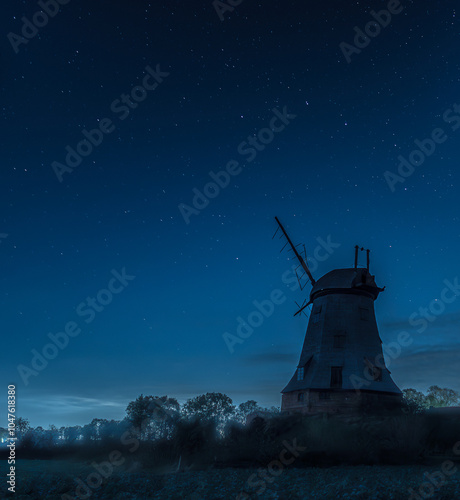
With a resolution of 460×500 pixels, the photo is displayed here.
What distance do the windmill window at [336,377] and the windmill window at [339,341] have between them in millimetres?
1942

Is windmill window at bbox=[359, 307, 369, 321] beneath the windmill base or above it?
above

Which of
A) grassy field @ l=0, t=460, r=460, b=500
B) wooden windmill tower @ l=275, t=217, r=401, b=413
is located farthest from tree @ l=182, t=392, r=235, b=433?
grassy field @ l=0, t=460, r=460, b=500

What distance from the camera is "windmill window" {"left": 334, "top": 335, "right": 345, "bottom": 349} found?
38.6 meters

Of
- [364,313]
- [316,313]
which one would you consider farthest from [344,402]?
[316,313]

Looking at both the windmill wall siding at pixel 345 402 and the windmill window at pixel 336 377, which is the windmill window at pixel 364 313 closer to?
the windmill window at pixel 336 377

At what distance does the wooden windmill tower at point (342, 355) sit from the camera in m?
36.2

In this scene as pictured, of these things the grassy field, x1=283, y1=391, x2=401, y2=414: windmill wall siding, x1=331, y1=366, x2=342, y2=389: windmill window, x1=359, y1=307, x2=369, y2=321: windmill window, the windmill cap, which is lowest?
the grassy field

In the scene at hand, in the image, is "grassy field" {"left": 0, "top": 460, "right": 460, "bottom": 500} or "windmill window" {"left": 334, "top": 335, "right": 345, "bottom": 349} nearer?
"grassy field" {"left": 0, "top": 460, "right": 460, "bottom": 500}

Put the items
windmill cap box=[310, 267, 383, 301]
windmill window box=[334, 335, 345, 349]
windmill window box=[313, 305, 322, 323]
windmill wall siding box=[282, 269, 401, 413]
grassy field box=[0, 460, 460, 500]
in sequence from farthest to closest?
windmill window box=[313, 305, 322, 323]
windmill cap box=[310, 267, 383, 301]
windmill window box=[334, 335, 345, 349]
windmill wall siding box=[282, 269, 401, 413]
grassy field box=[0, 460, 460, 500]

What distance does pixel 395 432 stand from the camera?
1107 inches

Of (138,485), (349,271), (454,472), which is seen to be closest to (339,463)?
(454,472)

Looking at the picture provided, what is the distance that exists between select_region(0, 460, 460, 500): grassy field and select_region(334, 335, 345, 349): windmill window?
1449 cm

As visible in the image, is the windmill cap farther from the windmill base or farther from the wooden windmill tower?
the windmill base

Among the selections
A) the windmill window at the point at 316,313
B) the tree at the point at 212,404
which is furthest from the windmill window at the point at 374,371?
the tree at the point at 212,404
